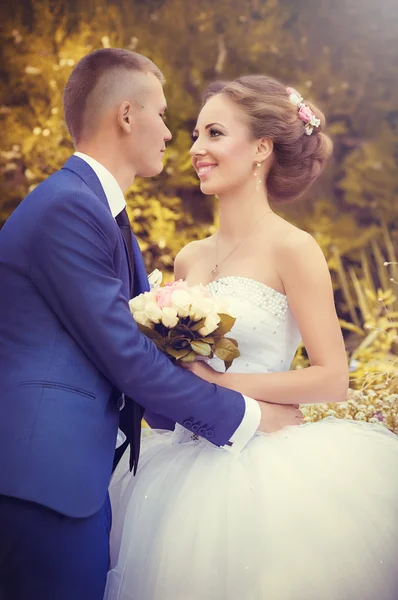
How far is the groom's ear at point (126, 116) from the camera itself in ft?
6.43

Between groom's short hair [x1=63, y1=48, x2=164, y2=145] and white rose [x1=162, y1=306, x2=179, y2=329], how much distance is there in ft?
1.92

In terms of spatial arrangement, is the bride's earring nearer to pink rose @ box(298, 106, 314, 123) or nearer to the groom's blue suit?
pink rose @ box(298, 106, 314, 123)

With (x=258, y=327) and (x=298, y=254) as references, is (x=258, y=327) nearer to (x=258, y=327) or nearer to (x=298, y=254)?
(x=258, y=327)

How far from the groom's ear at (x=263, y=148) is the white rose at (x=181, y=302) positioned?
35.0 inches

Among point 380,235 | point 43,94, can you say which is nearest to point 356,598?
point 380,235

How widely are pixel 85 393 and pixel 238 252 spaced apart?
1.00 metres

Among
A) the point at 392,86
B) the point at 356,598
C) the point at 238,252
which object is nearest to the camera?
the point at 356,598

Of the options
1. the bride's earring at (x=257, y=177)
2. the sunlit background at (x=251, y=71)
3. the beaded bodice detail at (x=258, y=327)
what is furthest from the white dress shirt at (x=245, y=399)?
the sunlit background at (x=251, y=71)

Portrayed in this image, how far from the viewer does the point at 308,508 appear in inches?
69.7

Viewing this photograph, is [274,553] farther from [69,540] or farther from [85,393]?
[85,393]

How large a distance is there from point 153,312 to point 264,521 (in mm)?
599

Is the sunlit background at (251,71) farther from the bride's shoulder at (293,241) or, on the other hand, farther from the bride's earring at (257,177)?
the bride's shoulder at (293,241)

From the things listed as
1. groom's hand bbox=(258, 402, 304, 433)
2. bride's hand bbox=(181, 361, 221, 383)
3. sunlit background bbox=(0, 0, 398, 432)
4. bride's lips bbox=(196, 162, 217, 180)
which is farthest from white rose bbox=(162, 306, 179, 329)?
sunlit background bbox=(0, 0, 398, 432)

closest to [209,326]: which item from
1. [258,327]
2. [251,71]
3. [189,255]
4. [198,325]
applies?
[198,325]
